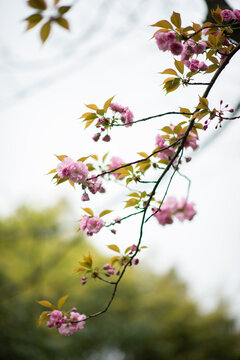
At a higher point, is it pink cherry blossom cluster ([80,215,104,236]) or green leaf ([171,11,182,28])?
green leaf ([171,11,182,28])

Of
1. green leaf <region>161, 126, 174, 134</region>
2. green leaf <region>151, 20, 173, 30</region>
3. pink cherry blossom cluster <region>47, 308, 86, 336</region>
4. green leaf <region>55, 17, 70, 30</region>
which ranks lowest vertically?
pink cherry blossom cluster <region>47, 308, 86, 336</region>

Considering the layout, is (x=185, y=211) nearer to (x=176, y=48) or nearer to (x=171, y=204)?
(x=171, y=204)

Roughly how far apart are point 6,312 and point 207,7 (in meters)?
5.40

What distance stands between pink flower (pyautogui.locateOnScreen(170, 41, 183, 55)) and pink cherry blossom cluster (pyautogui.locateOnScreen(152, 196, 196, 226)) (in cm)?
67

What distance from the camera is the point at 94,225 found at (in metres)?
0.91

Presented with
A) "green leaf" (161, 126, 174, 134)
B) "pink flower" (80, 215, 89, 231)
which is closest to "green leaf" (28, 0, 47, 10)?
"green leaf" (161, 126, 174, 134)

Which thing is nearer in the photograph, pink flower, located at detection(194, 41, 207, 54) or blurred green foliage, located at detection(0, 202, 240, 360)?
pink flower, located at detection(194, 41, 207, 54)

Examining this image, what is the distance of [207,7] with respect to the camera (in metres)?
1.03

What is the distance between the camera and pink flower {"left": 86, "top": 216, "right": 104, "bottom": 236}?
905mm

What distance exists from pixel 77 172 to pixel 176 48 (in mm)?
527

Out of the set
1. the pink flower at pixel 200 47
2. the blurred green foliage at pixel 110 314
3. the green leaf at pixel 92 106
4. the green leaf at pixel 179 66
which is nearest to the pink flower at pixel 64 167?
the green leaf at pixel 92 106

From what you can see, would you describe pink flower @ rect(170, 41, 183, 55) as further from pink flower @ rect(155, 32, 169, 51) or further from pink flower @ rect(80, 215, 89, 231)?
pink flower @ rect(80, 215, 89, 231)

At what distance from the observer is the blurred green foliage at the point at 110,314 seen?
228 inches

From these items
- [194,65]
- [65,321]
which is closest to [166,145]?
[194,65]
